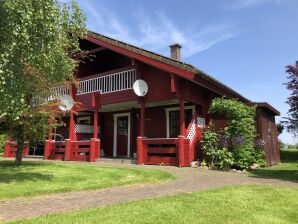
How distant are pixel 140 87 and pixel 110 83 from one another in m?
2.33

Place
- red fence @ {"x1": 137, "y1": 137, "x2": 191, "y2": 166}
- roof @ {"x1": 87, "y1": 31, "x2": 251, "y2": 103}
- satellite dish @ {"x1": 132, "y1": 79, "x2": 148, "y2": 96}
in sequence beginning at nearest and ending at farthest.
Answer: roof @ {"x1": 87, "y1": 31, "x2": 251, "y2": 103} → red fence @ {"x1": 137, "y1": 137, "x2": 191, "y2": 166} → satellite dish @ {"x1": 132, "y1": 79, "x2": 148, "y2": 96}

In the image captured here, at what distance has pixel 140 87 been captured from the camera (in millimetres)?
15500

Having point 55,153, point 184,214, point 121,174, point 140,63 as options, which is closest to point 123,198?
point 184,214

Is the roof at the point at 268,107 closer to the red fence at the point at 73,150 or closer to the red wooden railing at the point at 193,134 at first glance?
the red wooden railing at the point at 193,134

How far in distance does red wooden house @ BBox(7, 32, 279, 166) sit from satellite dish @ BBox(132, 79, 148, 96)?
0.30 metres

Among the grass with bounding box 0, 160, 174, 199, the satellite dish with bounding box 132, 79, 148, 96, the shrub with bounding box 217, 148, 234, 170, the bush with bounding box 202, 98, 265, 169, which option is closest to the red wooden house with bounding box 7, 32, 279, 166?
the satellite dish with bounding box 132, 79, 148, 96

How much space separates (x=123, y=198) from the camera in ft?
23.3

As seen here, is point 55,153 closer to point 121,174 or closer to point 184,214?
point 121,174

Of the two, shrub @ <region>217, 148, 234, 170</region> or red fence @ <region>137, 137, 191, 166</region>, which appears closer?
shrub @ <region>217, 148, 234, 170</region>

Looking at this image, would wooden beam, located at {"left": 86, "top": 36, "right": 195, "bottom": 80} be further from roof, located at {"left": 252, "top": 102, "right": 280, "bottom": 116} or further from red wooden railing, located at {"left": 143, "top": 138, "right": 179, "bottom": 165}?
roof, located at {"left": 252, "top": 102, "right": 280, "bottom": 116}

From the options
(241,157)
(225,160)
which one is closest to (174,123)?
(225,160)

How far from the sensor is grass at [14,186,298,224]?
207 inches

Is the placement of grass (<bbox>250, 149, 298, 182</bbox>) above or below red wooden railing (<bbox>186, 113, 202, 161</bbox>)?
below

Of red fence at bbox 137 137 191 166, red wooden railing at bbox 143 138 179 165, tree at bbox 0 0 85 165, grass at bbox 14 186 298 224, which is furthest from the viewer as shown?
red wooden railing at bbox 143 138 179 165
